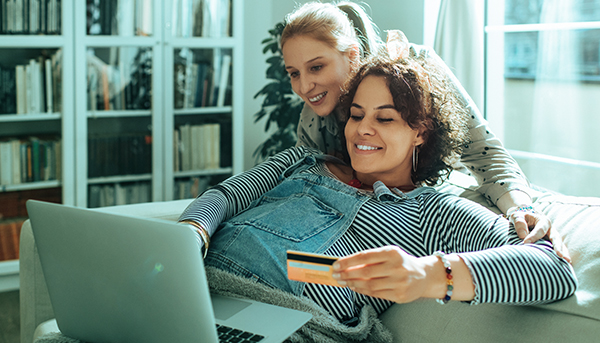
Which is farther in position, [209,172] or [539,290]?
[209,172]

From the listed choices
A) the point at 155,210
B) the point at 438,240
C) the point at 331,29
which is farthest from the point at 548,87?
the point at 155,210

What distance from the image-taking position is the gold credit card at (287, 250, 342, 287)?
68 centimetres

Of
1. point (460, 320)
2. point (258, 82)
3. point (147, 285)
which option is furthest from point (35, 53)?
point (460, 320)

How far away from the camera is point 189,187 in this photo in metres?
3.02

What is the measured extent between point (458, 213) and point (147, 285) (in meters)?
0.66

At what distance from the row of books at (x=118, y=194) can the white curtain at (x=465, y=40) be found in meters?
1.76

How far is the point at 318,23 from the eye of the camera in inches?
61.1

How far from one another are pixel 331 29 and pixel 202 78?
1520mm

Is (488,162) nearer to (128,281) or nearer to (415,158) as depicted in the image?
(415,158)

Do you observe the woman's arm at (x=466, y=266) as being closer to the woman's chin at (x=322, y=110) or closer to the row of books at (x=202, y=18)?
the woman's chin at (x=322, y=110)

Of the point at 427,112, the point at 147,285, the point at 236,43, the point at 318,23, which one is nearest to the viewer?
the point at 147,285

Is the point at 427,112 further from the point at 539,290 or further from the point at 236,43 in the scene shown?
the point at 236,43

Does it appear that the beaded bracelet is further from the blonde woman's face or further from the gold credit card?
the blonde woman's face

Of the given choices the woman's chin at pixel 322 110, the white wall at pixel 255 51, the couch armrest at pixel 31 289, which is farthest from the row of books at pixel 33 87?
A: the woman's chin at pixel 322 110
